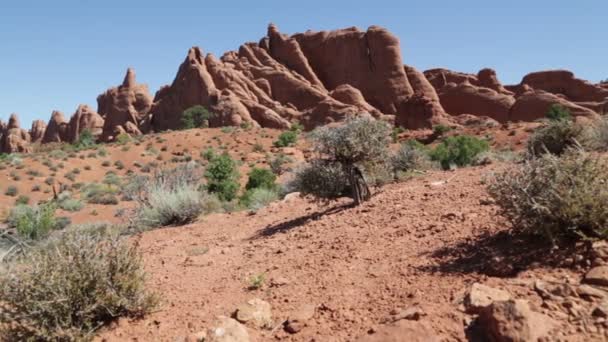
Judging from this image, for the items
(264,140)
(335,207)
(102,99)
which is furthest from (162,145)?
(102,99)

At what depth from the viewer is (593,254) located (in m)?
3.42

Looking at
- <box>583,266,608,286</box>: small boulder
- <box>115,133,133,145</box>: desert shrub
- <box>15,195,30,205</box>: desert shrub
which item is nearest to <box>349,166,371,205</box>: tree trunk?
<box>583,266,608,286</box>: small boulder

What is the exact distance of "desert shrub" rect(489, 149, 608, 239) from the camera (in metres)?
3.55

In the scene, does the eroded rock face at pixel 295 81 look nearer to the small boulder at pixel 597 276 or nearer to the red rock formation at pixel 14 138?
the red rock formation at pixel 14 138

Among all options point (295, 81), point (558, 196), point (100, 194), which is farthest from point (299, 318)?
point (295, 81)

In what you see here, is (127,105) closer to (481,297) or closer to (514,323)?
(481,297)

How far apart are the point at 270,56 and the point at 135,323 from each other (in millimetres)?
66737

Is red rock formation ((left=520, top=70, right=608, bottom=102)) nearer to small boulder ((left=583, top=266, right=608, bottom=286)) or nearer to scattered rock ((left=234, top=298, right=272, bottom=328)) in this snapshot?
small boulder ((left=583, top=266, right=608, bottom=286))

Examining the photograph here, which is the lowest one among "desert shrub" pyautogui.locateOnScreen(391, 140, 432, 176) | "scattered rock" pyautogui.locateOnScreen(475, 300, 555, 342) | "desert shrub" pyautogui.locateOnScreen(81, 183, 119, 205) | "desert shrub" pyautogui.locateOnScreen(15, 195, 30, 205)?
"desert shrub" pyautogui.locateOnScreen(15, 195, 30, 205)

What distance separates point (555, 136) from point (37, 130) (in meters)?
111

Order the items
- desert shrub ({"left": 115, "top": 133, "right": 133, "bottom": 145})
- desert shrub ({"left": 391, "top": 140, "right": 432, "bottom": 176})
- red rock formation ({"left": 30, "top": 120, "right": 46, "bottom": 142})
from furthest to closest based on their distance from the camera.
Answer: red rock formation ({"left": 30, "top": 120, "right": 46, "bottom": 142}) → desert shrub ({"left": 115, "top": 133, "right": 133, "bottom": 145}) → desert shrub ({"left": 391, "top": 140, "right": 432, "bottom": 176})

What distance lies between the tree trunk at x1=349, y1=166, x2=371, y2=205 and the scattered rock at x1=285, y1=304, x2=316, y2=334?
4405 mm

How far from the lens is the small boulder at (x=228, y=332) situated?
11.1 ft

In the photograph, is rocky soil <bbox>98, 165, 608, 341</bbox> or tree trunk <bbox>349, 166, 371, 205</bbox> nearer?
rocky soil <bbox>98, 165, 608, 341</bbox>
